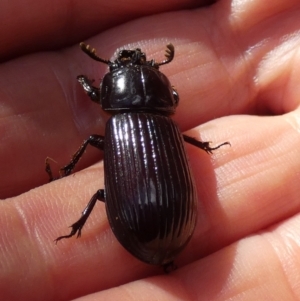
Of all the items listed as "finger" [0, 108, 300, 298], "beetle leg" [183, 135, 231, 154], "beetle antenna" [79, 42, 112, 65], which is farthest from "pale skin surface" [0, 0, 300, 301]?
"beetle antenna" [79, 42, 112, 65]

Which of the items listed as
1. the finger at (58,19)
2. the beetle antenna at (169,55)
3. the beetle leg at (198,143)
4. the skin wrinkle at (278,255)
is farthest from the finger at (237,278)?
the finger at (58,19)

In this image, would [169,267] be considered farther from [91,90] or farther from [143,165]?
[91,90]

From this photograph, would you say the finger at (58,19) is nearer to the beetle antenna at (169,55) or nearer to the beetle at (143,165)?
the beetle at (143,165)

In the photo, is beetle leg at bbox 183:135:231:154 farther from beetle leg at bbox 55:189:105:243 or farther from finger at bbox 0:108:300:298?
beetle leg at bbox 55:189:105:243

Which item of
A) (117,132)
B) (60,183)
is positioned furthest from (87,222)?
(117,132)

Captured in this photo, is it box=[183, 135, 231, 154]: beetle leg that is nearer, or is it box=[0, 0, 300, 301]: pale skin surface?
box=[0, 0, 300, 301]: pale skin surface

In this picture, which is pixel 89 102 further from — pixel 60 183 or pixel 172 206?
pixel 172 206
